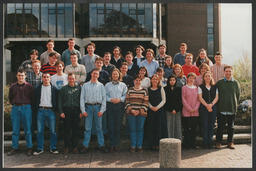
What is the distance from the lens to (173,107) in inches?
298

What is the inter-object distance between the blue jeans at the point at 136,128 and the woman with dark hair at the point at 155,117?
256mm

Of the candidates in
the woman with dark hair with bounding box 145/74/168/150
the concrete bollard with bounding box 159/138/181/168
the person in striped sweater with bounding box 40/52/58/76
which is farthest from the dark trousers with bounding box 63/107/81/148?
the concrete bollard with bounding box 159/138/181/168

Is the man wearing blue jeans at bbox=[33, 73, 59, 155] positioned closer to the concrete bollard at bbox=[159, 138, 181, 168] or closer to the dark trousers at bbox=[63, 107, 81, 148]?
the dark trousers at bbox=[63, 107, 81, 148]

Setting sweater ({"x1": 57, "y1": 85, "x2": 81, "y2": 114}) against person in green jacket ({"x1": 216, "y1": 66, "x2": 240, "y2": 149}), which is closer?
sweater ({"x1": 57, "y1": 85, "x2": 81, "y2": 114})

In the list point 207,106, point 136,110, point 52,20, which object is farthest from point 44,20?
point 207,106

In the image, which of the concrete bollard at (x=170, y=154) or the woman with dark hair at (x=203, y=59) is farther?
the woman with dark hair at (x=203, y=59)

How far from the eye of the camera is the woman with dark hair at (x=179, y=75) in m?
7.78

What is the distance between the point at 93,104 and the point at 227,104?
11.6 feet

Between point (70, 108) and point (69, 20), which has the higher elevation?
point (69, 20)

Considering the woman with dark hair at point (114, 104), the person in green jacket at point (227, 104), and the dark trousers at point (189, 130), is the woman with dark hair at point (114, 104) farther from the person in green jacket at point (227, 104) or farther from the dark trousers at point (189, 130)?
the person in green jacket at point (227, 104)

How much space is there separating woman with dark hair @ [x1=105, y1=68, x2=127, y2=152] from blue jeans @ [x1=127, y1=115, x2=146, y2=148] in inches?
12.8

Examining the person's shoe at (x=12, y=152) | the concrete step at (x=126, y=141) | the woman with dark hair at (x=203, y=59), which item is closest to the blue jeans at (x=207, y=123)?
the concrete step at (x=126, y=141)

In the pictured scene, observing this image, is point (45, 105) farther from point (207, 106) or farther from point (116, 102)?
point (207, 106)

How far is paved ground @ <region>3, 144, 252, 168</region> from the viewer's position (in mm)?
6559
